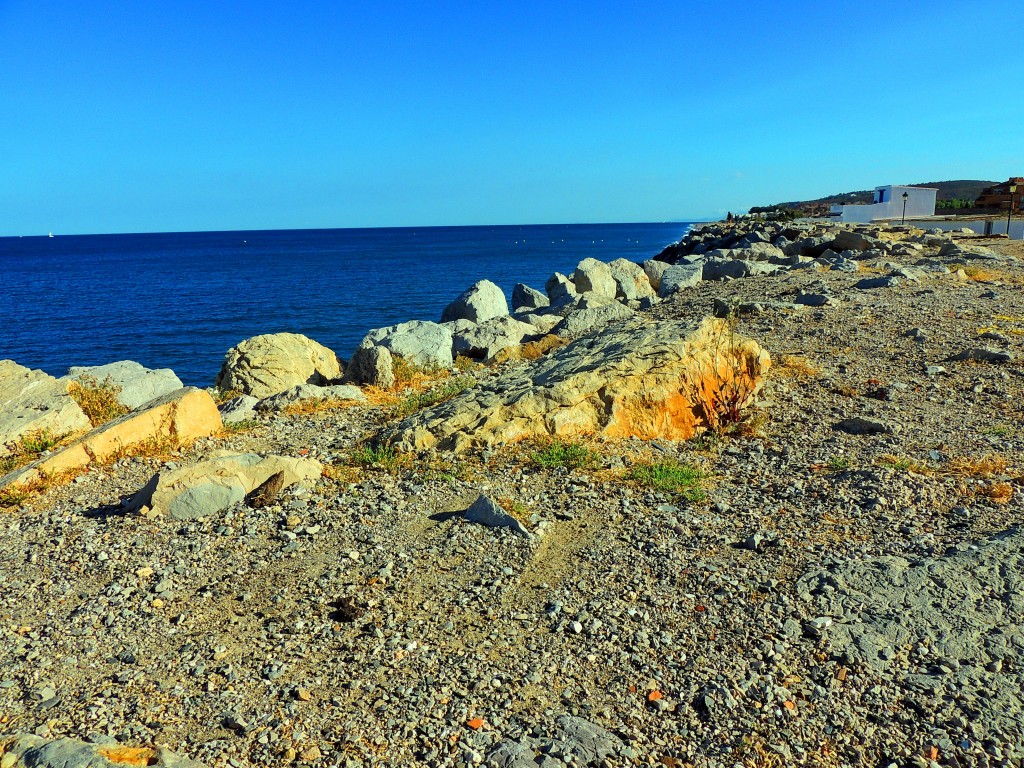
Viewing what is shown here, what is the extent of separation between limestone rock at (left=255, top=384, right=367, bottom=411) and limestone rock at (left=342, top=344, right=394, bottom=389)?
43.3 inches

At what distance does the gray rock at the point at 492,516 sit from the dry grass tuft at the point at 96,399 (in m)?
7.12

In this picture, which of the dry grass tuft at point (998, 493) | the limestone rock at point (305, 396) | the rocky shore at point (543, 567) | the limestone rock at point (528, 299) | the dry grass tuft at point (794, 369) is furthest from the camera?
the limestone rock at point (528, 299)

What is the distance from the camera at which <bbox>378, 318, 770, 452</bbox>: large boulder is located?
8.21 meters

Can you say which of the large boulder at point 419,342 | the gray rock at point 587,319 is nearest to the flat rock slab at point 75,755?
→ the large boulder at point 419,342

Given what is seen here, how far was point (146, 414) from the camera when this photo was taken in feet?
29.1

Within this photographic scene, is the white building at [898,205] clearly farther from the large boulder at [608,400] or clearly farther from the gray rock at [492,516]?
the gray rock at [492,516]

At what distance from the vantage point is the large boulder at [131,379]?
38.3 feet

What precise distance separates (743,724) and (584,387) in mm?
5031

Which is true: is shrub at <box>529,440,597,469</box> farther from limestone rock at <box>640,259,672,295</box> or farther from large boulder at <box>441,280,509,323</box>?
limestone rock at <box>640,259,672,295</box>

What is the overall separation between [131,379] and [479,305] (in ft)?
35.5

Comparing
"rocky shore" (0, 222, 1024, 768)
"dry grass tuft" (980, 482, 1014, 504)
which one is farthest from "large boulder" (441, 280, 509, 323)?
"dry grass tuft" (980, 482, 1014, 504)

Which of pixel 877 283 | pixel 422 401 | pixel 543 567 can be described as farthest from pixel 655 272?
pixel 543 567

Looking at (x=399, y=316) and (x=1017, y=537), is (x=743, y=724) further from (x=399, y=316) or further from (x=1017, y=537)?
(x=399, y=316)

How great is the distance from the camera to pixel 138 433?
28.5ft
